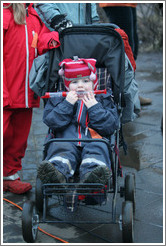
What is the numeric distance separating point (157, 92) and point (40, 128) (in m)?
2.52

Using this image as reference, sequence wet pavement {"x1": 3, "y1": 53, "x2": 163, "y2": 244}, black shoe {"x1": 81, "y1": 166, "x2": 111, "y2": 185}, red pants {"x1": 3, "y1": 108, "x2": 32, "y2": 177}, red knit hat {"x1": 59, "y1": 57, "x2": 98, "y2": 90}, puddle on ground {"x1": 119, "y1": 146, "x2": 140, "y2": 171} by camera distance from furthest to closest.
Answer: puddle on ground {"x1": 119, "y1": 146, "x2": 140, "y2": 171} < red pants {"x1": 3, "y1": 108, "x2": 32, "y2": 177} < red knit hat {"x1": 59, "y1": 57, "x2": 98, "y2": 90} < wet pavement {"x1": 3, "y1": 53, "x2": 163, "y2": 244} < black shoe {"x1": 81, "y1": 166, "x2": 111, "y2": 185}

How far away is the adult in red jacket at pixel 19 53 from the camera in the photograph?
171 inches

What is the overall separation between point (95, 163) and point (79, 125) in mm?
506

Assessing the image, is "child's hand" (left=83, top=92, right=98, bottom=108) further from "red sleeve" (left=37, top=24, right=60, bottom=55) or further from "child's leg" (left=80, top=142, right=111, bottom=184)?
"red sleeve" (left=37, top=24, right=60, bottom=55)

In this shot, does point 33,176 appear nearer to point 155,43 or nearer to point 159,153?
point 159,153

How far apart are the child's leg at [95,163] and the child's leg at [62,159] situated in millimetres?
84

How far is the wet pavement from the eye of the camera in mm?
3785

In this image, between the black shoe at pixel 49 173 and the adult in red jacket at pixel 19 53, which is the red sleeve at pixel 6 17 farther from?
the black shoe at pixel 49 173

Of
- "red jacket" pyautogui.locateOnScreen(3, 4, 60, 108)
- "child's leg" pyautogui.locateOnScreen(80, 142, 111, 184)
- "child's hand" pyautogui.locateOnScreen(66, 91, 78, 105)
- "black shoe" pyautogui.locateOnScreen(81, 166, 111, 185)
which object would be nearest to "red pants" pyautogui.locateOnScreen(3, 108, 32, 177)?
"red jacket" pyautogui.locateOnScreen(3, 4, 60, 108)

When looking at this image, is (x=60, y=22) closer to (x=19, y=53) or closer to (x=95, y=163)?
(x=19, y=53)

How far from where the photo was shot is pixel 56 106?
396cm

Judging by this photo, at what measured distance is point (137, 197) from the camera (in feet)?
14.6

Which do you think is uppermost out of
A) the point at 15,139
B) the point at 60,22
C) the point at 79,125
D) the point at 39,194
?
the point at 60,22

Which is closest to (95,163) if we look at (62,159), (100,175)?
(100,175)
